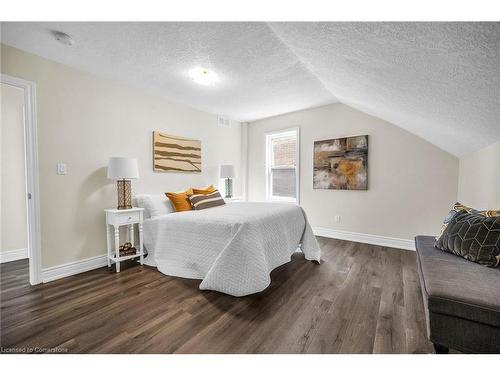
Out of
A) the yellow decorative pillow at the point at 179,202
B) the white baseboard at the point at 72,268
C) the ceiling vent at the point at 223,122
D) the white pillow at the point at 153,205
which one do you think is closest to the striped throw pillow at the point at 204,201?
the yellow decorative pillow at the point at 179,202

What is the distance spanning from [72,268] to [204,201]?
5.50 feet

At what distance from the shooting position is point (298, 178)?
4.26 metres

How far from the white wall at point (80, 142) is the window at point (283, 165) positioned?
2303 millimetres

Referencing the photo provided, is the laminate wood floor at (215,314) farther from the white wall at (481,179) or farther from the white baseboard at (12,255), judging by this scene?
the white wall at (481,179)

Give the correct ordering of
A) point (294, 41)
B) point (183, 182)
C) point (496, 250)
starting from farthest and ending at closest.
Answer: point (183, 182) → point (294, 41) → point (496, 250)

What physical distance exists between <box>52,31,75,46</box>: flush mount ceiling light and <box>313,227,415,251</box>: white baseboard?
4.16 m

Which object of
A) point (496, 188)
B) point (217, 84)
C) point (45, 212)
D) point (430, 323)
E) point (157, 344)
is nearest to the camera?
point (430, 323)

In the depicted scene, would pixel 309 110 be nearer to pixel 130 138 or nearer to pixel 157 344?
pixel 130 138

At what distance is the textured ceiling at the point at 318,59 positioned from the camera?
41.6 inches

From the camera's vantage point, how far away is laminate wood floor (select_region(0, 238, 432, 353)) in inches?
52.7

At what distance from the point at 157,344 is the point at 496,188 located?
296 cm

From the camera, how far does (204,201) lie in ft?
10.1

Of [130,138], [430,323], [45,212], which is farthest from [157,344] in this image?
[130,138]

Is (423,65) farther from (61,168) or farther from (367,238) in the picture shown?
(61,168)
